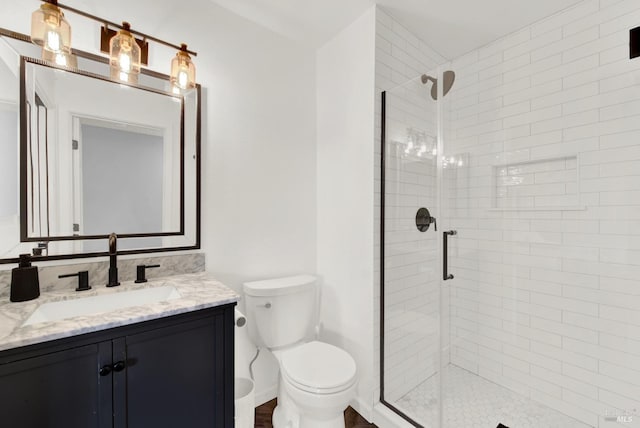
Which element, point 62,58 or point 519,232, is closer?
point 62,58

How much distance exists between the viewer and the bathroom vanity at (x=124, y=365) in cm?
83

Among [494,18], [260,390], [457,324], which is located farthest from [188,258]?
[494,18]

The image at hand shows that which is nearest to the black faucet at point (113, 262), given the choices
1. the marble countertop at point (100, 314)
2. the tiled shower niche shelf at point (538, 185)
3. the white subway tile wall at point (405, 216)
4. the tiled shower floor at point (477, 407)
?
the marble countertop at point (100, 314)

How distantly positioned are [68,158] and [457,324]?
2.60 metres

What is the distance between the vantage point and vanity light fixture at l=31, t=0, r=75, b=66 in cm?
108

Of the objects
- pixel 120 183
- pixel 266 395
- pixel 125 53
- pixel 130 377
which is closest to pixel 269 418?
pixel 266 395

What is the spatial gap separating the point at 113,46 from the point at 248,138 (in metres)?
0.76

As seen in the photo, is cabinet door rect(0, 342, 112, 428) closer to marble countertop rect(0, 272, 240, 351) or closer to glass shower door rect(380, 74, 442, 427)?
marble countertop rect(0, 272, 240, 351)

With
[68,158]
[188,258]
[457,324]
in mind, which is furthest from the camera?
[457,324]

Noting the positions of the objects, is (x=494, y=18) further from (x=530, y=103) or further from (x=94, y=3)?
(x=94, y=3)

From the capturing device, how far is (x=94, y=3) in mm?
1336

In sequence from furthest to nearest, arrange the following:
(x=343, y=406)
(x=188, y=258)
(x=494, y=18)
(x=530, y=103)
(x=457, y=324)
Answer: (x=457, y=324), (x=530, y=103), (x=494, y=18), (x=188, y=258), (x=343, y=406)

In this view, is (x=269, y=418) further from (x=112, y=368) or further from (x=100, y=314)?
(x=100, y=314)

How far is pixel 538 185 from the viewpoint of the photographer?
1.92m
